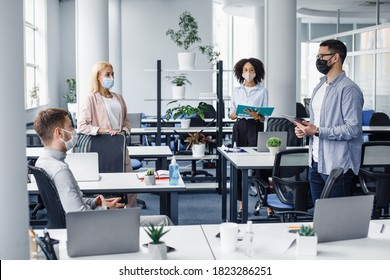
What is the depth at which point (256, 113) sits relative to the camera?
679cm

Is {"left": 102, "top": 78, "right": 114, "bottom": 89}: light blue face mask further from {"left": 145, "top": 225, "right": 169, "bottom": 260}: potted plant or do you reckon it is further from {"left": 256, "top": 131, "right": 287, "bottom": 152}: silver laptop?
{"left": 145, "top": 225, "right": 169, "bottom": 260}: potted plant

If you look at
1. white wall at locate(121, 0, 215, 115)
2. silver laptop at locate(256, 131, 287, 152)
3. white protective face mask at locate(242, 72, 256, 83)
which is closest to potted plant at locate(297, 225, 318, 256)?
silver laptop at locate(256, 131, 287, 152)

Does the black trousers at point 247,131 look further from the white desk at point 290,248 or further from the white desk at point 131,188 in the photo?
the white desk at point 290,248

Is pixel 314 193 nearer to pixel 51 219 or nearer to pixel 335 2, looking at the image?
pixel 51 219

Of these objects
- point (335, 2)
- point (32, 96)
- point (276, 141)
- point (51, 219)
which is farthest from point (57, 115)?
point (335, 2)

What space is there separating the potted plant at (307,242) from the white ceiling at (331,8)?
11.5 m

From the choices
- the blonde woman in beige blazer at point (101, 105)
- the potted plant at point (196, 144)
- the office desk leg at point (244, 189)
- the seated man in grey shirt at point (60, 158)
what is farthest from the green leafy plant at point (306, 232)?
the potted plant at point (196, 144)

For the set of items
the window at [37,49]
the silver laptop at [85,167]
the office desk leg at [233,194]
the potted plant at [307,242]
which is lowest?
the office desk leg at [233,194]

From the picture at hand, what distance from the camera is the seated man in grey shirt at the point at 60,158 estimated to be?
3.59m

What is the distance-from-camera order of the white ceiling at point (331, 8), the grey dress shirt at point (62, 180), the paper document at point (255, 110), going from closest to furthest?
1. the grey dress shirt at point (62, 180)
2. the paper document at point (255, 110)
3. the white ceiling at point (331, 8)

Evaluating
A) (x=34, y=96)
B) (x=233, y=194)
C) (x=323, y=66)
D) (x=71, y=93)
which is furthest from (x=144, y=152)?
(x=71, y=93)

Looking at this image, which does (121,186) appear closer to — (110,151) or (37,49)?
(110,151)

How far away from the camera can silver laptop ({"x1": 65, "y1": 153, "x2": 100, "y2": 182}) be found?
4.57 metres

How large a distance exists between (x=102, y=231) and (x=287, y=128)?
433 cm
